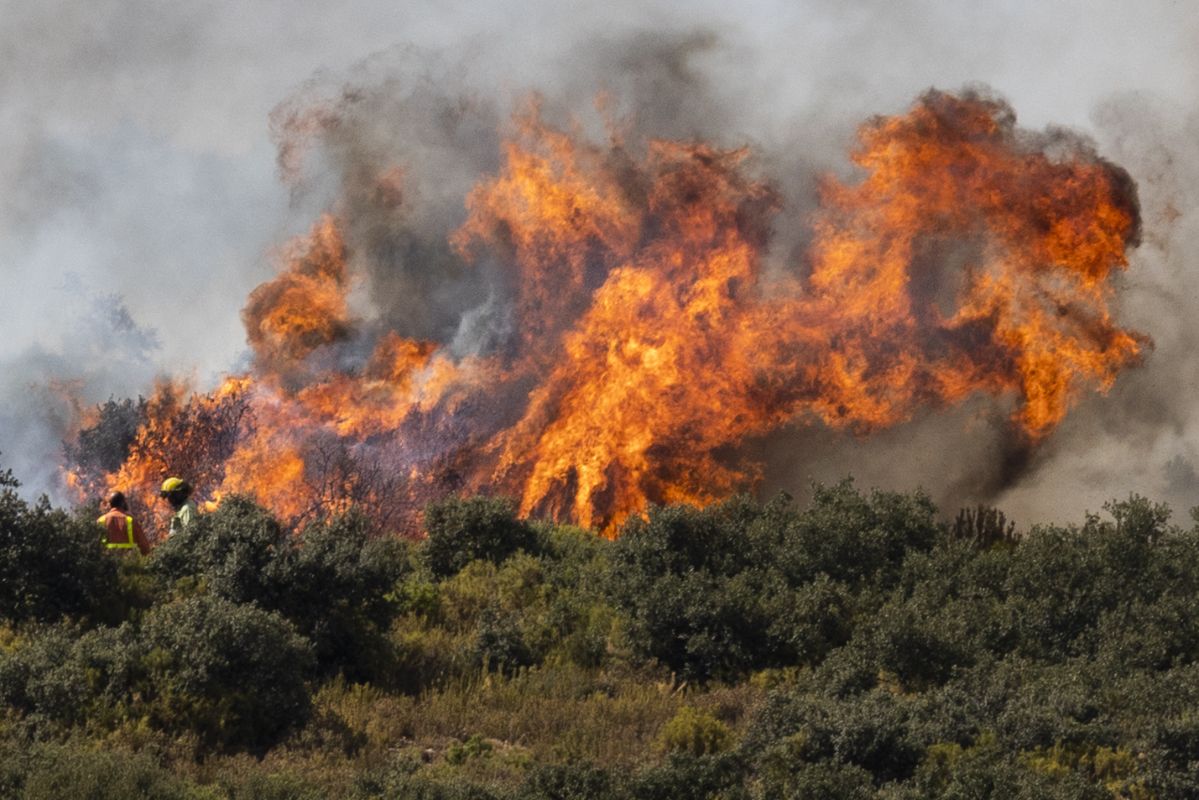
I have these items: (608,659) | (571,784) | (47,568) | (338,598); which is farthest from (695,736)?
(47,568)

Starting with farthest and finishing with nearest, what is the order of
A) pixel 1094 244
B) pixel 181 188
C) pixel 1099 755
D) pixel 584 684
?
1. pixel 181 188
2. pixel 1094 244
3. pixel 584 684
4. pixel 1099 755

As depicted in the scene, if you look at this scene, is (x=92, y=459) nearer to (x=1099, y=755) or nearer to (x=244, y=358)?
(x=244, y=358)

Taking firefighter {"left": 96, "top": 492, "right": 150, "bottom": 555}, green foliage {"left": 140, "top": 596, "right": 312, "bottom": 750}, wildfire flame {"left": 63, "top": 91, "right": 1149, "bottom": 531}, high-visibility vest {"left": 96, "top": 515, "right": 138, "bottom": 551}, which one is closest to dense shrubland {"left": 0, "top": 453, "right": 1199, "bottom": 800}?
green foliage {"left": 140, "top": 596, "right": 312, "bottom": 750}

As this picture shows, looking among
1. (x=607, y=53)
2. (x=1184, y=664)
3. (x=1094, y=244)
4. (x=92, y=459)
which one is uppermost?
(x=607, y=53)

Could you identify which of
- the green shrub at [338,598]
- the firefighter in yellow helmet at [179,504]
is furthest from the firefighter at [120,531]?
the green shrub at [338,598]

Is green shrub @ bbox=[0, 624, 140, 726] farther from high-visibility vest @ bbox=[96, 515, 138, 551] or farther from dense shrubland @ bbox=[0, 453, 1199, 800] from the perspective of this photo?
high-visibility vest @ bbox=[96, 515, 138, 551]

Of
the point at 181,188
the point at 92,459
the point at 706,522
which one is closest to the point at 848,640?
the point at 706,522

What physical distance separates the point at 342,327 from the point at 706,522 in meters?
11.6

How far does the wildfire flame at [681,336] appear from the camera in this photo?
26500 mm

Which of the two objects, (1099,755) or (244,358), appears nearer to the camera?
(1099,755)

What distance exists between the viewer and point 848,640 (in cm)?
1788

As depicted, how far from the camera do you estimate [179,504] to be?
19484 mm

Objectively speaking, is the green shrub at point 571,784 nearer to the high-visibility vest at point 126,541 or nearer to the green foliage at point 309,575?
the green foliage at point 309,575

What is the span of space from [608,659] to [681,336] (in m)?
9.97
